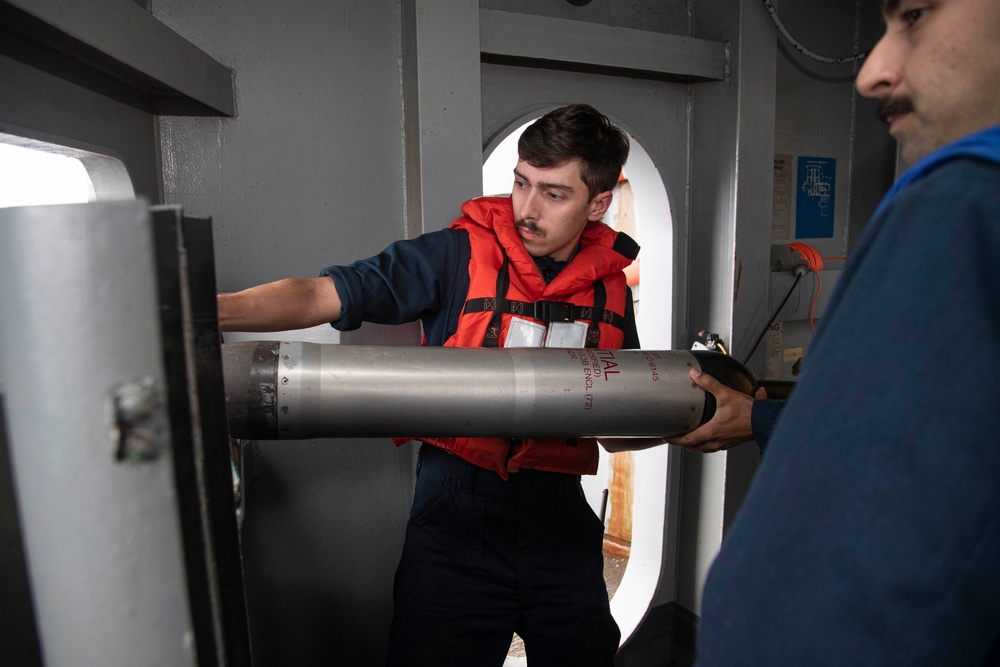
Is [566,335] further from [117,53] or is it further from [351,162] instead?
[117,53]

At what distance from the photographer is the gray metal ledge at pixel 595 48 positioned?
1.84 meters

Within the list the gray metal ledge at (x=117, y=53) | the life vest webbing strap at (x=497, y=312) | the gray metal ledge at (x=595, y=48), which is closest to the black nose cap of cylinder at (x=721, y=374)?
the life vest webbing strap at (x=497, y=312)

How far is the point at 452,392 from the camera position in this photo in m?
1.11

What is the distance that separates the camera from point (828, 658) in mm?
456

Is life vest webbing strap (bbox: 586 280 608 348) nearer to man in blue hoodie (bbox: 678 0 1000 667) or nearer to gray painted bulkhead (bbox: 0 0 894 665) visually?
gray painted bulkhead (bbox: 0 0 894 665)

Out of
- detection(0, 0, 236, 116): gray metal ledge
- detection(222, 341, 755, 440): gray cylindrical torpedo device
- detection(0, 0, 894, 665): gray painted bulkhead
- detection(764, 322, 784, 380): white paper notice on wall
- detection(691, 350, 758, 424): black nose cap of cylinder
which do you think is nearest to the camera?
detection(0, 0, 236, 116): gray metal ledge

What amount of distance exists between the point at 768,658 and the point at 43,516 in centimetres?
56

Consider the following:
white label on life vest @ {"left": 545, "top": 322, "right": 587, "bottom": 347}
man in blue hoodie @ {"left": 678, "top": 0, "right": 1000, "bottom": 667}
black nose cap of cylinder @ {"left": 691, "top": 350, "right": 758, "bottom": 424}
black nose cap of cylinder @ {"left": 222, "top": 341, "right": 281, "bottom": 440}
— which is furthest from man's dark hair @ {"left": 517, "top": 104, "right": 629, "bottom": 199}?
man in blue hoodie @ {"left": 678, "top": 0, "right": 1000, "bottom": 667}

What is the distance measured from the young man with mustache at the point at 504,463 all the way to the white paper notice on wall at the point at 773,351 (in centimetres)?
108

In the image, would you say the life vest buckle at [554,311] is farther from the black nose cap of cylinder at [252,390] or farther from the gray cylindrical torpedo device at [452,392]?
the black nose cap of cylinder at [252,390]

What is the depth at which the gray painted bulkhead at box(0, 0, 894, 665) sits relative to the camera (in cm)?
166

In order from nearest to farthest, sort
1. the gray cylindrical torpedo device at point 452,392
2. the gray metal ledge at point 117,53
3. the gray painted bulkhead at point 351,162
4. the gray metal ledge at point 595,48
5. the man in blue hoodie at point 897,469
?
the man in blue hoodie at point 897,469 → the gray metal ledge at point 117,53 → the gray cylindrical torpedo device at point 452,392 → the gray painted bulkhead at point 351,162 → the gray metal ledge at point 595,48

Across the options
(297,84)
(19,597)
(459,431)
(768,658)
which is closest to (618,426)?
(459,431)

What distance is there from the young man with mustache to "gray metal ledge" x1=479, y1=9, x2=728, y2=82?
33 cm
